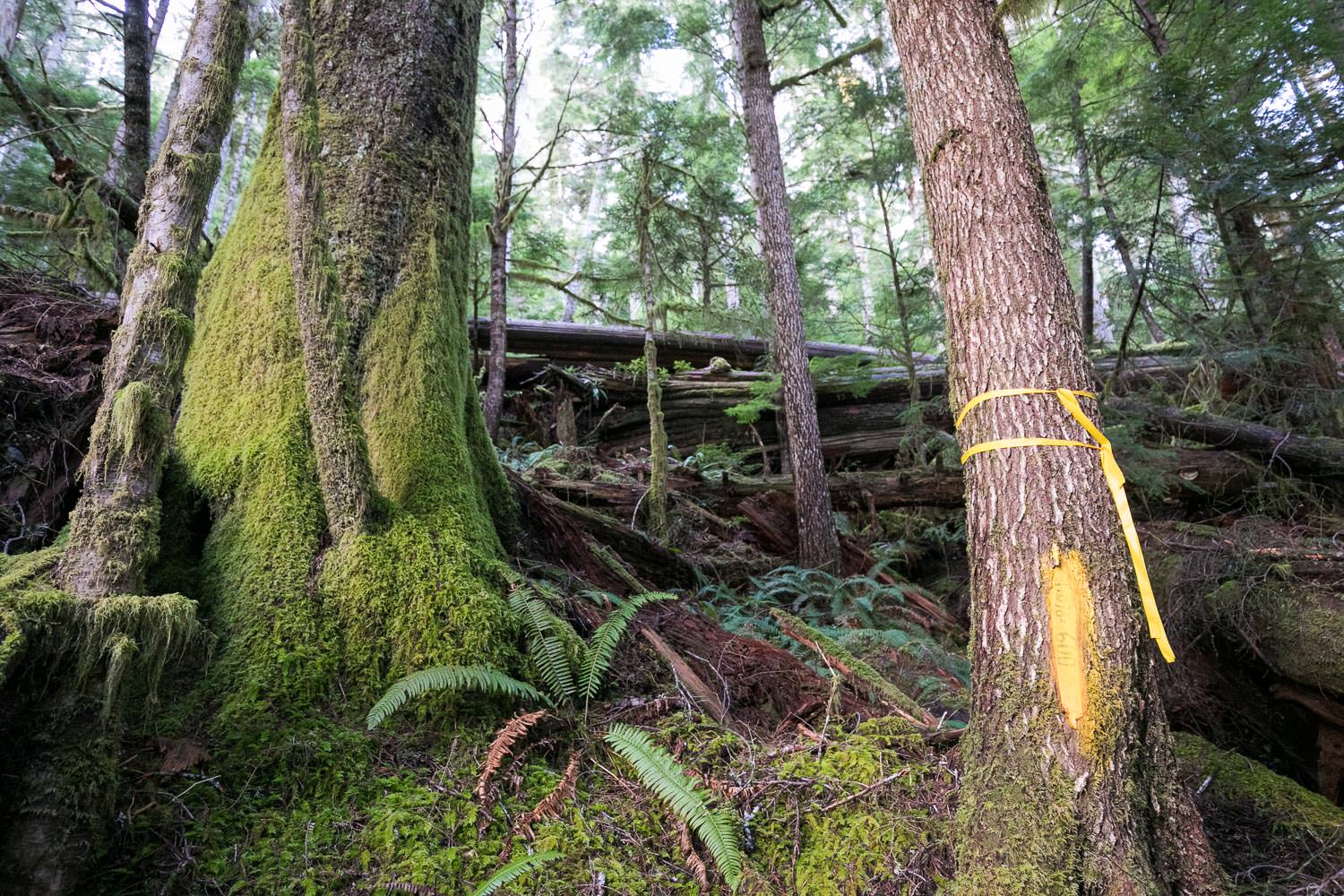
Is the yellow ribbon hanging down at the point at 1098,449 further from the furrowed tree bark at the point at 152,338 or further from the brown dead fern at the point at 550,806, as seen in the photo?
the furrowed tree bark at the point at 152,338

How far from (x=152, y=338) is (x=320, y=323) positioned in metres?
0.55

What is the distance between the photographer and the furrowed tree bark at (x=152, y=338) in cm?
209

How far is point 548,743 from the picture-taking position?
245cm

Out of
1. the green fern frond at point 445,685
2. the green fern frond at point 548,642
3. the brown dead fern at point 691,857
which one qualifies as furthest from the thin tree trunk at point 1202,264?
the green fern frond at point 445,685

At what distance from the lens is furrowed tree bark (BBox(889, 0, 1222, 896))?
77.2 inches

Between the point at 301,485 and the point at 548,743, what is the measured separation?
62.5 inches

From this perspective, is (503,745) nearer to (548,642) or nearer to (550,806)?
(550,806)

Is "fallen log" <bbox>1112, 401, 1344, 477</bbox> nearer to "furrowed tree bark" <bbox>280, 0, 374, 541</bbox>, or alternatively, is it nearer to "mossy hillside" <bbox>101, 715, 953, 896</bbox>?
"mossy hillside" <bbox>101, 715, 953, 896</bbox>

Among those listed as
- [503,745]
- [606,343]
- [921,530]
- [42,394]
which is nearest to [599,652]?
[503,745]

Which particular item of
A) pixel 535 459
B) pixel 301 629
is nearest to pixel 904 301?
pixel 535 459

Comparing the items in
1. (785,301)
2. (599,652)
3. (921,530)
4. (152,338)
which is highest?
(785,301)

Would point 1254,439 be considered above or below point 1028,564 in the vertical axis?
above

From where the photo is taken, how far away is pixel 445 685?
7.74 feet

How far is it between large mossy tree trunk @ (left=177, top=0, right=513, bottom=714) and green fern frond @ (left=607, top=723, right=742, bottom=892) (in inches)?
25.3
